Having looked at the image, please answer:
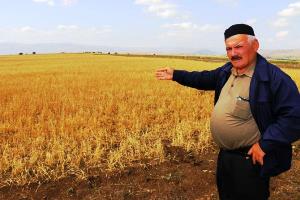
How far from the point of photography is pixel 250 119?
357cm

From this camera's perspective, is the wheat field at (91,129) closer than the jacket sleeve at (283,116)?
No

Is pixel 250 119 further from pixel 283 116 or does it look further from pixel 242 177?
pixel 242 177

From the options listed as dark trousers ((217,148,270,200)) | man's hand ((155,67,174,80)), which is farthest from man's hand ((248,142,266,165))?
man's hand ((155,67,174,80))

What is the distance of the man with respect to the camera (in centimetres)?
330

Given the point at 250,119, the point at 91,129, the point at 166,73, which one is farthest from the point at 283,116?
the point at 91,129

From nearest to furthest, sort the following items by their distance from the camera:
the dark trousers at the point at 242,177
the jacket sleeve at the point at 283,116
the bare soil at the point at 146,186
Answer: the jacket sleeve at the point at 283,116 → the dark trousers at the point at 242,177 → the bare soil at the point at 146,186

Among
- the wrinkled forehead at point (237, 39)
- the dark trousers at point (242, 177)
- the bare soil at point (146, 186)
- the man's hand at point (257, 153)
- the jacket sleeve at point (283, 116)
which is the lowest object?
the bare soil at point (146, 186)

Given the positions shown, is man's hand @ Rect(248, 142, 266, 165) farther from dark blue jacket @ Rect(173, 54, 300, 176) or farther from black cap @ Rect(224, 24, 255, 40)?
black cap @ Rect(224, 24, 255, 40)

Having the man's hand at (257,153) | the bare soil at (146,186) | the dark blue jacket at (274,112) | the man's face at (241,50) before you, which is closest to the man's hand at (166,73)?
the man's face at (241,50)

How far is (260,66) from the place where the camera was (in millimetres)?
3455

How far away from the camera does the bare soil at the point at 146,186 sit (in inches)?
232

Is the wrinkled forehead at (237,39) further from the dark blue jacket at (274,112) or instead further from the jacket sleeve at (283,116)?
the jacket sleeve at (283,116)

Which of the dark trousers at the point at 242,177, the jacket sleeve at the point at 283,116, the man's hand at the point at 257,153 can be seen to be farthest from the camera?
the dark trousers at the point at 242,177

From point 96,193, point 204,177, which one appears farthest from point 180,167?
point 96,193
